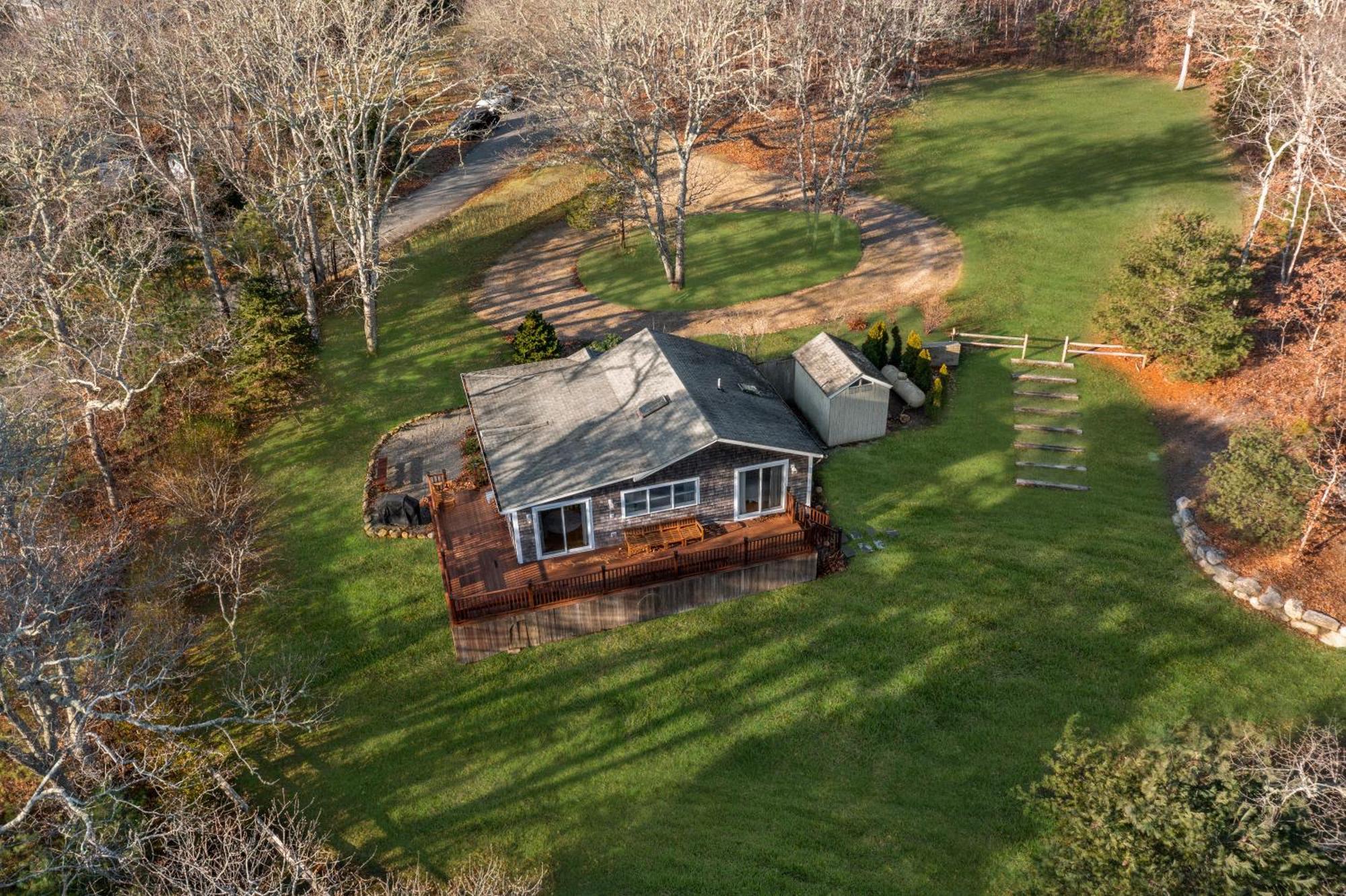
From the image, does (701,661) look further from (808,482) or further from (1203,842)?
(1203,842)

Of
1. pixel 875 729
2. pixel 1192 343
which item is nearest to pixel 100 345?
pixel 875 729

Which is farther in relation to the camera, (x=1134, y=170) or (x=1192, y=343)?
(x=1134, y=170)

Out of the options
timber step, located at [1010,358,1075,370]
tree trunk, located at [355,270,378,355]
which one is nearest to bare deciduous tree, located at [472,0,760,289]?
tree trunk, located at [355,270,378,355]

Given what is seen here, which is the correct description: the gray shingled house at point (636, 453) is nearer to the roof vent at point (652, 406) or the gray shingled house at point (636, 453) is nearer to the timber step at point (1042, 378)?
the roof vent at point (652, 406)

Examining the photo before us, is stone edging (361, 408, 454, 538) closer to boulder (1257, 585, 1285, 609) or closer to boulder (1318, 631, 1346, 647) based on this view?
boulder (1257, 585, 1285, 609)

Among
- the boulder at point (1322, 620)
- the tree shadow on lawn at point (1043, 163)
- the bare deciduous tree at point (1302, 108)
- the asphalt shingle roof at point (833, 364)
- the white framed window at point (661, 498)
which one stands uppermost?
the bare deciduous tree at point (1302, 108)

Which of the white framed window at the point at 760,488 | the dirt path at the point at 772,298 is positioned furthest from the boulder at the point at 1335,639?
the dirt path at the point at 772,298
